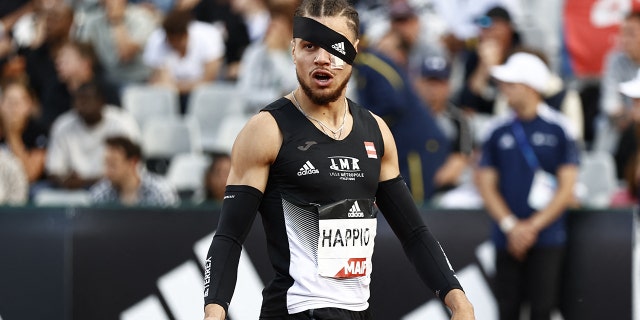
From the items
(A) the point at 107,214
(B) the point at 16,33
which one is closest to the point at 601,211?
(A) the point at 107,214

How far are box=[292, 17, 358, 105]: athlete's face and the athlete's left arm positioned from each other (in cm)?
37

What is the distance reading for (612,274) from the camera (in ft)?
26.9

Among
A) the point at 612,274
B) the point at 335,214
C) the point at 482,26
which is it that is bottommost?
the point at 612,274

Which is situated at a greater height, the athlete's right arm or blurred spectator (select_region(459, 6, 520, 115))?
blurred spectator (select_region(459, 6, 520, 115))

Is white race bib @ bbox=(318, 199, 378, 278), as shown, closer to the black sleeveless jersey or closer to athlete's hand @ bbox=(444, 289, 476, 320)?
the black sleeveless jersey

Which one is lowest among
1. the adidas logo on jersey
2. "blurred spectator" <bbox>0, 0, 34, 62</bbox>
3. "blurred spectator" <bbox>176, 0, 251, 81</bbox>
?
the adidas logo on jersey

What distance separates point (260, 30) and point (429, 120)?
348cm

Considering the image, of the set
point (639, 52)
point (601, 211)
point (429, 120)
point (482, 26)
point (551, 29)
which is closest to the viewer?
point (601, 211)

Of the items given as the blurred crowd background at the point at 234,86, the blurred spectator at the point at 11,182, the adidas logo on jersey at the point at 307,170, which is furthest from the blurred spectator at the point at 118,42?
the adidas logo on jersey at the point at 307,170

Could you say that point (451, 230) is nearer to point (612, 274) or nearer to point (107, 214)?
point (612, 274)

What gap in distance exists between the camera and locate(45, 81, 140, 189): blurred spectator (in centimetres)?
1056

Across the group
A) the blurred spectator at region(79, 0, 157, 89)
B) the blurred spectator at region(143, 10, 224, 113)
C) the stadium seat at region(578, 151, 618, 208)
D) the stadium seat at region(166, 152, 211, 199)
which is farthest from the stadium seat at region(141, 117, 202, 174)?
the stadium seat at region(578, 151, 618, 208)

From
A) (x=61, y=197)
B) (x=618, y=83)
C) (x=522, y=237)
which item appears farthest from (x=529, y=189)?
(x=61, y=197)

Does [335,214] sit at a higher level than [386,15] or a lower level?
Answer: lower
